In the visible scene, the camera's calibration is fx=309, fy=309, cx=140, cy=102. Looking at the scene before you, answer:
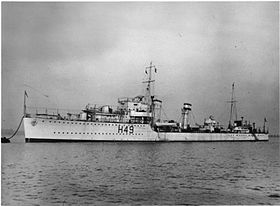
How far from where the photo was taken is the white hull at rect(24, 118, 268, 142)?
36.8m

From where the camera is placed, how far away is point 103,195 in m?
11.9

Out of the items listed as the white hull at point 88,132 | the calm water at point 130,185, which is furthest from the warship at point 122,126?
the calm water at point 130,185

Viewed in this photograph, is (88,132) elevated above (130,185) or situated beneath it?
elevated above

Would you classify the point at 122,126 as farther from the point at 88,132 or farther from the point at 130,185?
the point at 130,185

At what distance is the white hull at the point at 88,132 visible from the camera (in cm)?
3681

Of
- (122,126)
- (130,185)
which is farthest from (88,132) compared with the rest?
(130,185)

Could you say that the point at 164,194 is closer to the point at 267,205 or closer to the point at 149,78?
the point at 267,205

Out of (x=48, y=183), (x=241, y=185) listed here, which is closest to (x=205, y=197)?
(x=241, y=185)

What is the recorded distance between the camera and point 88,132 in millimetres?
39875

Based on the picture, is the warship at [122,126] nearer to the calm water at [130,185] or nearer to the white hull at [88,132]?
the white hull at [88,132]

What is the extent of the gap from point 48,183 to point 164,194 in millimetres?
5326

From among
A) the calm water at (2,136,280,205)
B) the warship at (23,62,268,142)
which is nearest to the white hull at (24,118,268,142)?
the warship at (23,62,268,142)

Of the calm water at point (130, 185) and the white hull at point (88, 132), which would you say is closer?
the calm water at point (130, 185)

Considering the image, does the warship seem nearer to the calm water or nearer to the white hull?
the white hull
